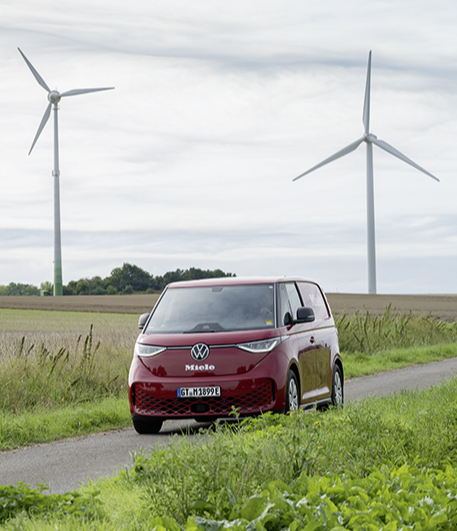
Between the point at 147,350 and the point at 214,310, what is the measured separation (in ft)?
3.39

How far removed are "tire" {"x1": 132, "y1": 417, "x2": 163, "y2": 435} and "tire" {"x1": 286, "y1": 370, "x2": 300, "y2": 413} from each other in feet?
5.18

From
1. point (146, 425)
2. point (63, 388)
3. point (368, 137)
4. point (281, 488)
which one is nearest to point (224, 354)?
point (146, 425)

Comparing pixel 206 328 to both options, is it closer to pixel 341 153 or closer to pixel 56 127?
pixel 341 153

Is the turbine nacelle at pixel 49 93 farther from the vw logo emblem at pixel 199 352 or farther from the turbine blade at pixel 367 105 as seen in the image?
the vw logo emblem at pixel 199 352

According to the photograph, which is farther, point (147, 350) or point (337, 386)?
point (337, 386)

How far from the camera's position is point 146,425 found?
34.0ft

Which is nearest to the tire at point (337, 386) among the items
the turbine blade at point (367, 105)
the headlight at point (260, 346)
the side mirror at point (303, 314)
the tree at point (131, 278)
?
the side mirror at point (303, 314)

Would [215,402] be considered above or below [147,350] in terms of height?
below

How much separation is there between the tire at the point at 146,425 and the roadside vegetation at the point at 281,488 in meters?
3.32

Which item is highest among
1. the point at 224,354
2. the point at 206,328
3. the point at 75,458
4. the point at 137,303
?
the point at 206,328

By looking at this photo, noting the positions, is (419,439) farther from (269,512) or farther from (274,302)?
(274,302)

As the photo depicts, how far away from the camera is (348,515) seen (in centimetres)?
453

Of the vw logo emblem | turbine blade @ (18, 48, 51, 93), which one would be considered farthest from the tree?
the vw logo emblem

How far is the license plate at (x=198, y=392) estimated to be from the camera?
9805mm
